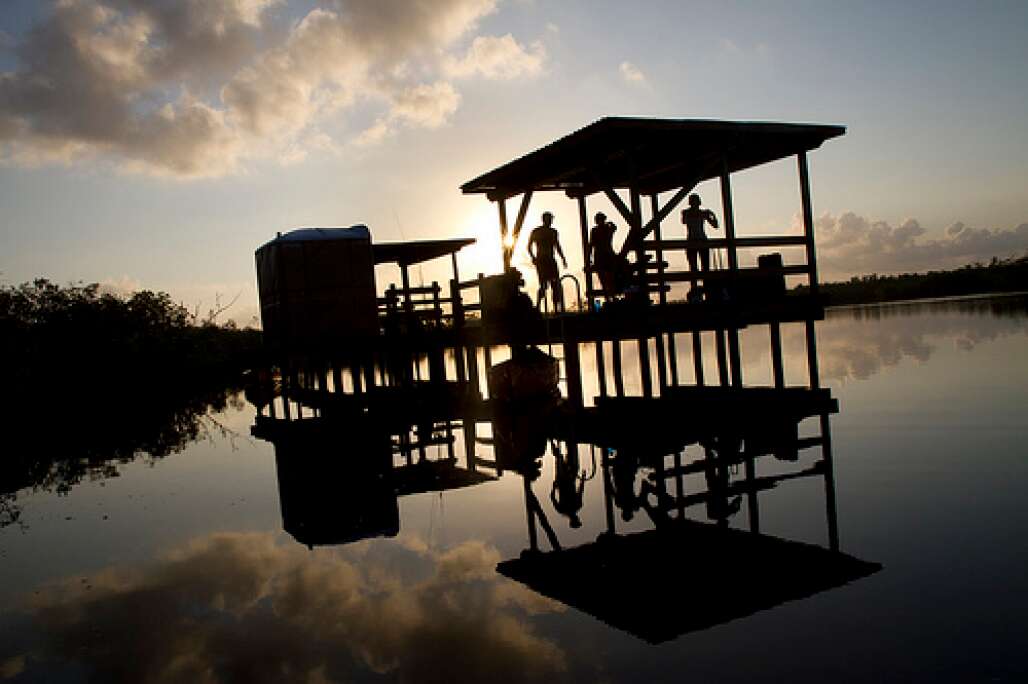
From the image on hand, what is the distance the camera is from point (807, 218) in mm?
16078

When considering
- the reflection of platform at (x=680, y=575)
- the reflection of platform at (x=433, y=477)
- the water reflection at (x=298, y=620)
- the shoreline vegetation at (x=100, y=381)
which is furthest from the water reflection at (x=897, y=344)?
the water reflection at (x=298, y=620)

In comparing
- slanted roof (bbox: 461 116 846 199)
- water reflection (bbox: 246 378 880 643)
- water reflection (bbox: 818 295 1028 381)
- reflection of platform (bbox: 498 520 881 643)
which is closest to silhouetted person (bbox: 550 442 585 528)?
water reflection (bbox: 246 378 880 643)

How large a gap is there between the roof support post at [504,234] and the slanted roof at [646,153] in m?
0.21

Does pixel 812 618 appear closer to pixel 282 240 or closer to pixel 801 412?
pixel 801 412

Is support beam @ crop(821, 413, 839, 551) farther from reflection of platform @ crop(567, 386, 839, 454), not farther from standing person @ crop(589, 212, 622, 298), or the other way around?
standing person @ crop(589, 212, 622, 298)

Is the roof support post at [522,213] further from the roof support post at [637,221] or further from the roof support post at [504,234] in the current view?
the roof support post at [637,221]

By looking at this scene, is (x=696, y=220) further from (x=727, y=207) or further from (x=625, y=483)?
(x=625, y=483)

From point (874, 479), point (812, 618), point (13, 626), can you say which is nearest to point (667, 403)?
point (874, 479)

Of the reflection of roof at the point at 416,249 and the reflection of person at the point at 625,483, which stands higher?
the reflection of roof at the point at 416,249

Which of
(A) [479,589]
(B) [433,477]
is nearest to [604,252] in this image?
(B) [433,477]

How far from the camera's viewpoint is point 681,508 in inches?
326

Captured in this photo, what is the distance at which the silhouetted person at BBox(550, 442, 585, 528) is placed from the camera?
8648 millimetres

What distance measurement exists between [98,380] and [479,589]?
1646 inches

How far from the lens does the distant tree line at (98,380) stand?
19247 millimetres
